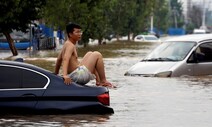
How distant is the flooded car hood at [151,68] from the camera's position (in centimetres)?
2277

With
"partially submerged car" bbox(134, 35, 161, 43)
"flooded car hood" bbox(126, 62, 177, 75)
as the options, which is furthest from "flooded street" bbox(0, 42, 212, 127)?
"partially submerged car" bbox(134, 35, 161, 43)

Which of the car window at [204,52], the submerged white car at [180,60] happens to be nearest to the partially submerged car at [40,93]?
the submerged white car at [180,60]

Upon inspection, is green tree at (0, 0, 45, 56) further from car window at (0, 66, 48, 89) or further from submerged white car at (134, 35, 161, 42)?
submerged white car at (134, 35, 161, 42)

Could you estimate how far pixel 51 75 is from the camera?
12852 mm

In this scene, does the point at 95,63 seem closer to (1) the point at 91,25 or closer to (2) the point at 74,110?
(2) the point at 74,110

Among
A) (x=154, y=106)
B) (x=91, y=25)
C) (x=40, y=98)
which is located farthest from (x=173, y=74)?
(x=91, y=25)

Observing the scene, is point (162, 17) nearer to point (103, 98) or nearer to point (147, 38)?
point (147, 38)

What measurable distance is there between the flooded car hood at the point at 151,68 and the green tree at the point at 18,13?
14.4m

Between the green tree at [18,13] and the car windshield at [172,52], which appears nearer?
the car windshield at [172,52]

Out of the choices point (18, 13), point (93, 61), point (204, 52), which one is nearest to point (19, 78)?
point (93, 61)

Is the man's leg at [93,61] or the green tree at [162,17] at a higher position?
the man's leg at [93,61]

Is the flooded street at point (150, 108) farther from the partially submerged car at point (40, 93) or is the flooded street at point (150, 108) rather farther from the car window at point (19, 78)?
the car window at point (19, 78)

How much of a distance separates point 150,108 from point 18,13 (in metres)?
23.0

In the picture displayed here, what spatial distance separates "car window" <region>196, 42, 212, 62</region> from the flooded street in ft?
6.92
